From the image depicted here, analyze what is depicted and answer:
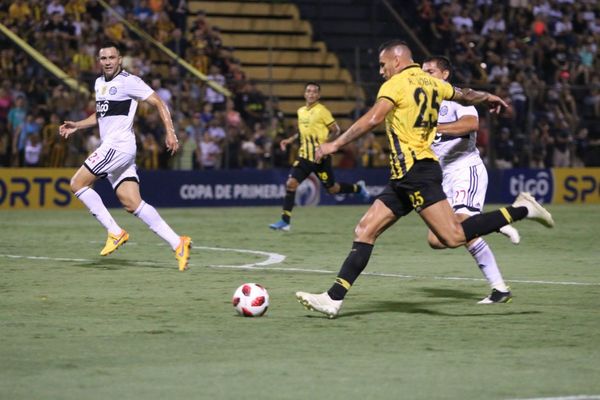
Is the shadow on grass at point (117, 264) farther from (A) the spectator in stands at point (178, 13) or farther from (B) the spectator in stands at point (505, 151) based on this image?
(B) the spectator in stands at point (505, 151)

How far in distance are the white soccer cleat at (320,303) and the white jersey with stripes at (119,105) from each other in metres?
5.32

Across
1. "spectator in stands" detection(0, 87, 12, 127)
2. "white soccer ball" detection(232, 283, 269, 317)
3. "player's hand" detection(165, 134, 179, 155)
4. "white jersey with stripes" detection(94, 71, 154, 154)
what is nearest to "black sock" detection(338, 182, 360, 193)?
"spectator in stands" detection(0, 87, 12, 127)

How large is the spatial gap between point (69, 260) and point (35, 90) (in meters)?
12.3

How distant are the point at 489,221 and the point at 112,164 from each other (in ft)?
17.9

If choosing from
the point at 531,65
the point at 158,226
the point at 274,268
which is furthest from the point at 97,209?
the point at 531,65

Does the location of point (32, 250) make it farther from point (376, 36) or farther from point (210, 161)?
point (376, 36)

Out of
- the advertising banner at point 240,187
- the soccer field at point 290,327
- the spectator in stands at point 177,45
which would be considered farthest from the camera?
the spectator in stands at point 177,45

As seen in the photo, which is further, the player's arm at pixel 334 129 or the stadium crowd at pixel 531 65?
the stadium crowd at pixel 531 65

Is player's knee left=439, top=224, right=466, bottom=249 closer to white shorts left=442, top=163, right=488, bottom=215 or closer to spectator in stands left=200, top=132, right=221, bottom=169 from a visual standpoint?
white shorts left=442, top=163, right=488, bottom=215

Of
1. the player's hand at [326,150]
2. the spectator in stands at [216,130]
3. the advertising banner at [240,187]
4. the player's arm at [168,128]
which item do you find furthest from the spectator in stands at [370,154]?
the player's hand at [326,150]

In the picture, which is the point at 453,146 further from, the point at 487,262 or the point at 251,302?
the point at 251,302

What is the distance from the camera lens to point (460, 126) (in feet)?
37.9

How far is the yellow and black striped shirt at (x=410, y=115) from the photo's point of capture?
9.99 meters

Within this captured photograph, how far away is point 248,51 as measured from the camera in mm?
34625
